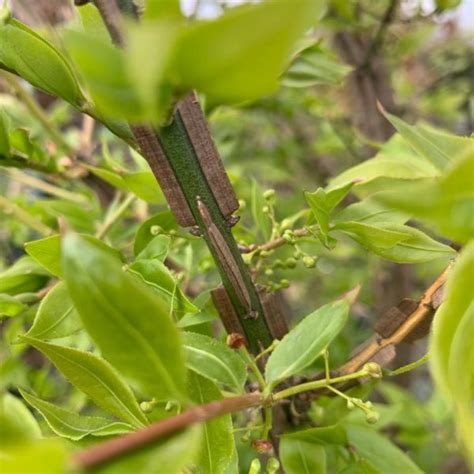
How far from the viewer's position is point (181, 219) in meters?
0.32

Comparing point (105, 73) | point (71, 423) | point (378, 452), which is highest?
point (105, 73)

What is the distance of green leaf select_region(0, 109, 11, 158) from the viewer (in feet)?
1.28

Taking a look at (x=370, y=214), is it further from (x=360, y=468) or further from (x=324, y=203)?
(x=360, y=468)

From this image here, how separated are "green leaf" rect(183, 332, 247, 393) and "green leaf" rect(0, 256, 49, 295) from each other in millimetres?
170

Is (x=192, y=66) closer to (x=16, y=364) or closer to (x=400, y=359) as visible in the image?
(x=16, y=364)

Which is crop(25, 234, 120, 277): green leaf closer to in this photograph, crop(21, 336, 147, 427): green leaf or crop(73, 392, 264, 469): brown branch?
crop(21, 336, 147, 427): green leaf

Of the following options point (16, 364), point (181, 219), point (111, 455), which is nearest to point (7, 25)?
point (181, 219)

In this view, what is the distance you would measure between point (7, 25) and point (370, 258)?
0.84 metres

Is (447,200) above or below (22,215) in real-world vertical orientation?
below

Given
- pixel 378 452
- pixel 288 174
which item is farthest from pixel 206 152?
pixel 288 174

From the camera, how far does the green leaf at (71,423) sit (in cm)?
30

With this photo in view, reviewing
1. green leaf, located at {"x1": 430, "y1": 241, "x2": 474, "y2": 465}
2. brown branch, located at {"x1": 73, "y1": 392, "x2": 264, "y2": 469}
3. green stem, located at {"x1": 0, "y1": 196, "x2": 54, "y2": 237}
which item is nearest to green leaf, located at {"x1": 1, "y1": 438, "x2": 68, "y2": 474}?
brown branch, located at {"x1": 73, "y1": 392, "x2": 264, "y2": 469}

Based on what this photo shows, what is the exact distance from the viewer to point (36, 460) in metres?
0.16

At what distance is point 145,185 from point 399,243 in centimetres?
17
